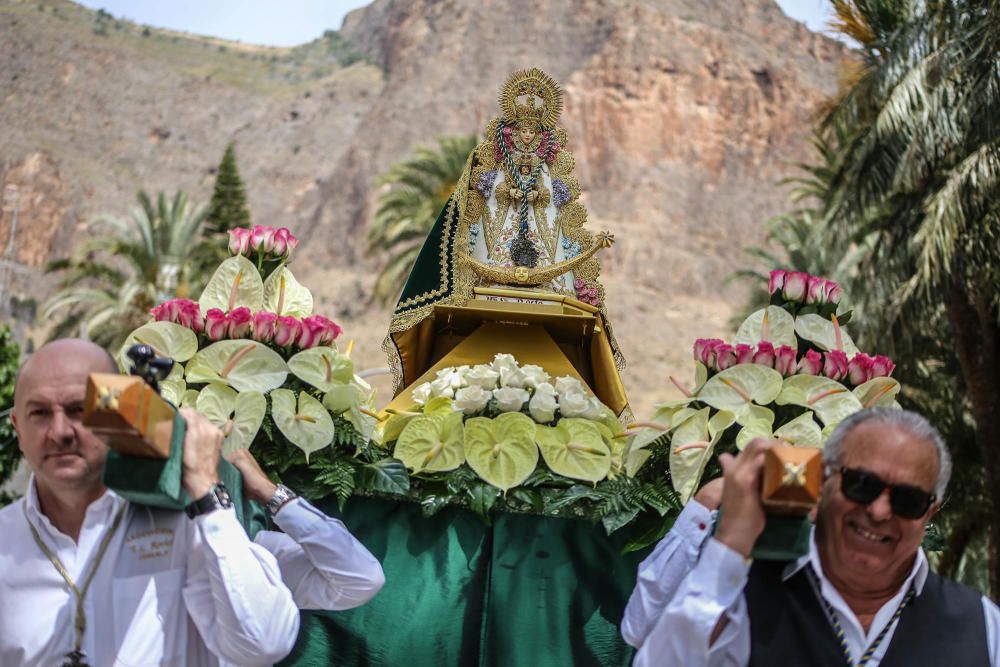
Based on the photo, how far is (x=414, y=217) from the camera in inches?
1089

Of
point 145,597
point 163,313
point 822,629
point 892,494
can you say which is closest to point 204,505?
point 145,597

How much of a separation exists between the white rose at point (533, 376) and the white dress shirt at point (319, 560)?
1882mm

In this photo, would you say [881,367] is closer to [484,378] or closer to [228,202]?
[484,378]

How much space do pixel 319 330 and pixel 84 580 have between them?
1788 millimetres

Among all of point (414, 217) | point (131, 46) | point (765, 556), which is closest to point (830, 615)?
point (765, 556)

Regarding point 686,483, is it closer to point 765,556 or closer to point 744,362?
point 744,362

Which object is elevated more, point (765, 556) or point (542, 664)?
point (765, 556)

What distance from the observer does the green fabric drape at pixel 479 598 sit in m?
4.83

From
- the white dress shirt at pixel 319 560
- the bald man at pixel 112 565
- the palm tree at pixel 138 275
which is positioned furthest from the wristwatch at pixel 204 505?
the palm tree at pixel 138 275

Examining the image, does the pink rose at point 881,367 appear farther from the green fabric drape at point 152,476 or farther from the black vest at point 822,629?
the green fabric drape at point 152,476

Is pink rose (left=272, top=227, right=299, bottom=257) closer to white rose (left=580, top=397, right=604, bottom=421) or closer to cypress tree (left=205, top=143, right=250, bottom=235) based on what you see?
white rose (left=580, top=397, right=604, bottom=421)

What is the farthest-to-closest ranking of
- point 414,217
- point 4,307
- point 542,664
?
1. point 4,307
2. point 414,217
3. point 542,664

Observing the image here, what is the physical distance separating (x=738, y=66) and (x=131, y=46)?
42.5 meters

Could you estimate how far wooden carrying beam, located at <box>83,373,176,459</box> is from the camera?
257 centimetres
